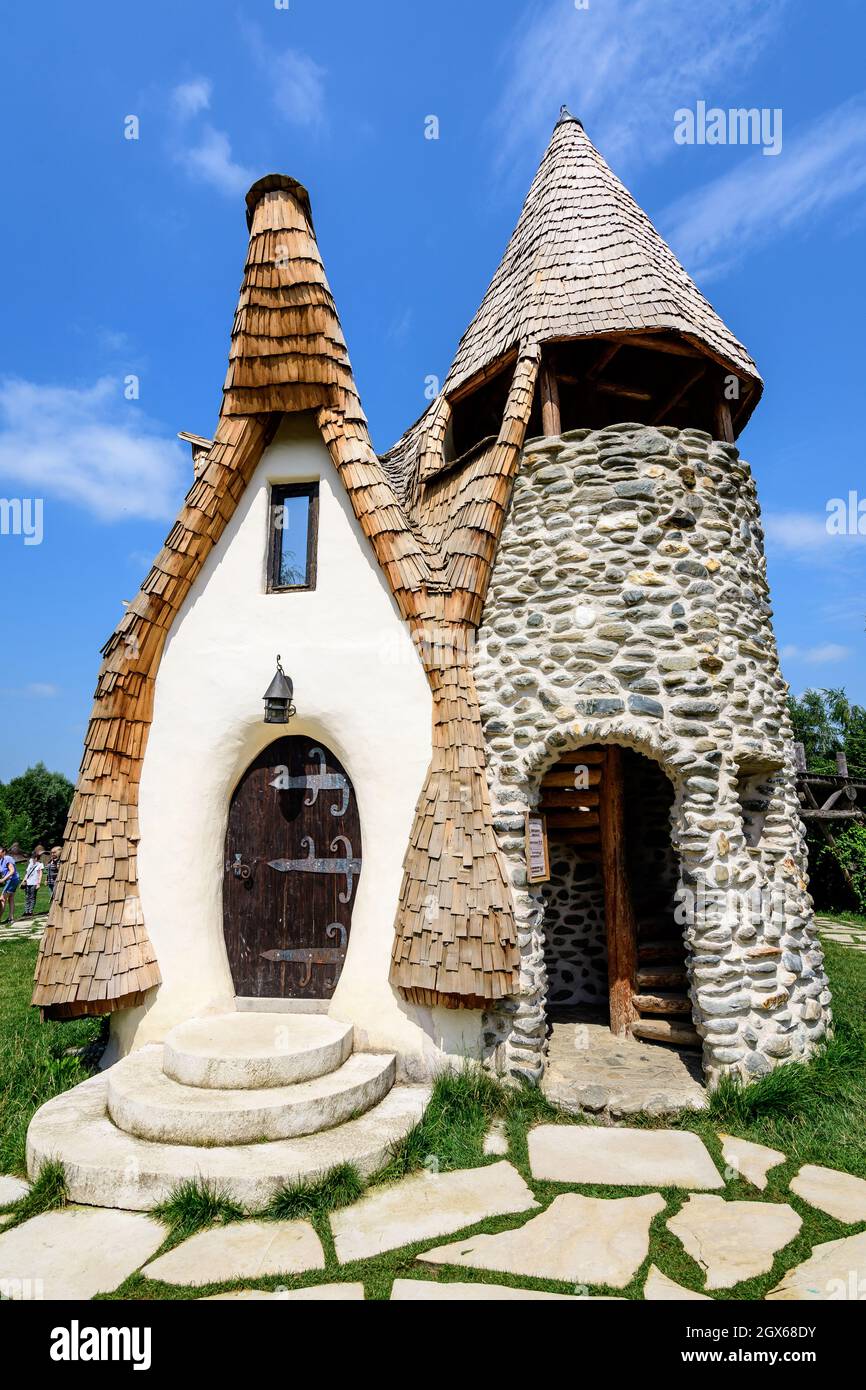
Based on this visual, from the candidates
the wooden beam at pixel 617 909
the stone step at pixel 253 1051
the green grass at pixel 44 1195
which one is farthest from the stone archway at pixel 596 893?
the green grass at pixel 44 1195

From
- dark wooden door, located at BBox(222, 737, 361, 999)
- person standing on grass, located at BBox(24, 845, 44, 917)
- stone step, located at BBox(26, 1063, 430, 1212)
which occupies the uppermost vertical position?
dark wooden door, located at BBox(222, 737, 361, 999)

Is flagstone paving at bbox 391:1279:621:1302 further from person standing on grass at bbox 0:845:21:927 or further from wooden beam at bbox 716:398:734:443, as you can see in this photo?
person standing on grass at bbox 0:845:21:927

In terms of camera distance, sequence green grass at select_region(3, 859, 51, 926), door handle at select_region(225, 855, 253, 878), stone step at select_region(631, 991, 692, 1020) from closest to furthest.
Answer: door handle at select_region(225, 855, 253, 878) → stone step at select_region(631, 991, 692, 1020) → green grass at select_region(3, 859, 51, 926)

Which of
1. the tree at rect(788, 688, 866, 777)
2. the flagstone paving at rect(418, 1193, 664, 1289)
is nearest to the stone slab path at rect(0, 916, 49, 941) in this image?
the flagstone paving at rect(418, 1193, 664, 1289)

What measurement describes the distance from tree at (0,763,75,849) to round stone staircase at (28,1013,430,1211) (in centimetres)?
2993

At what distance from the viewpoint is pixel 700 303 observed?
671 cm

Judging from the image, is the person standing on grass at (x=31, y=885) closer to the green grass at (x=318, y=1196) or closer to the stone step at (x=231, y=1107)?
the stone step at (x=231, y=1107)

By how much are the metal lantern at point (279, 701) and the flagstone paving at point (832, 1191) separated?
14.8ft

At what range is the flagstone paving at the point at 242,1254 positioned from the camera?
3.00 metres

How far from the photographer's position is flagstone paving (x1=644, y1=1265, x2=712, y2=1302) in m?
2.82

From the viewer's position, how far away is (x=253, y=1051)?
→ 14.8ft

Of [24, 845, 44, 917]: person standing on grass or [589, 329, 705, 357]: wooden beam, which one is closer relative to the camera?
[589, 329, 705, 357]: wooden beam

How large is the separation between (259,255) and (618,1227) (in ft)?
23.8

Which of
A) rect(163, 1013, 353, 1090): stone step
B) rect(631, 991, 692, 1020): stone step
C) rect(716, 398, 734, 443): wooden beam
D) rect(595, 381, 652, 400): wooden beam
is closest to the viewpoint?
rect(163, 1013, 353, 1090): stone step
